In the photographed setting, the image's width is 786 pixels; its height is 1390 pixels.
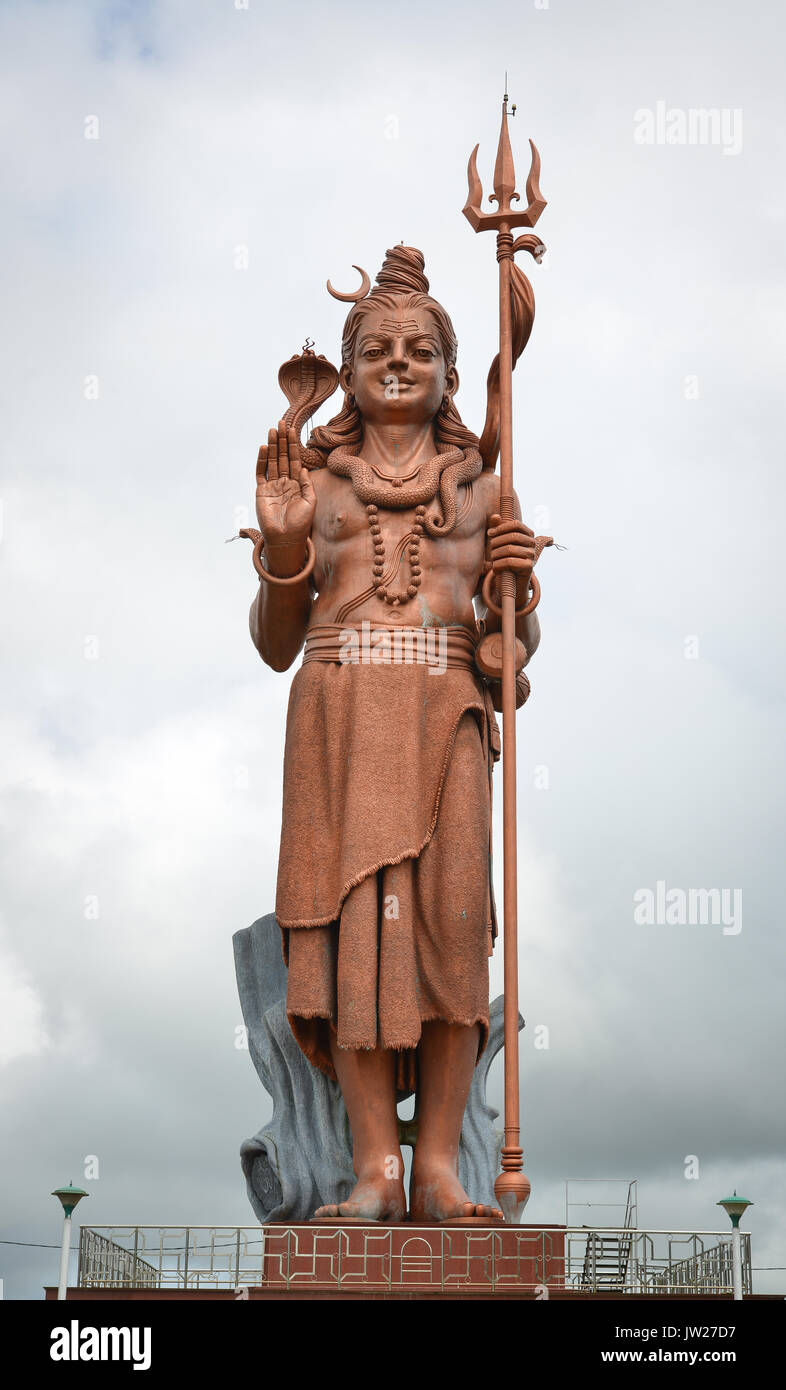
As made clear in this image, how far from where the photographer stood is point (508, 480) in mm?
9414

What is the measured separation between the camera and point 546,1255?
322 inches

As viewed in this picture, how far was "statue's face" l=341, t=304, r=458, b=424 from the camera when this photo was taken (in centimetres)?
963

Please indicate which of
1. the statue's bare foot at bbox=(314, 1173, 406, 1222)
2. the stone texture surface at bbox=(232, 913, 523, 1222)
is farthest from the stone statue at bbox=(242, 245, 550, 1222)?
the stone texture surface at bbox=(232, 913, 523, 1222)

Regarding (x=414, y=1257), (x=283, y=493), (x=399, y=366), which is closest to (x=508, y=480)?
(x=399, y=366)

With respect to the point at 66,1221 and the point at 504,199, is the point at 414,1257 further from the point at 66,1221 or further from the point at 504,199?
the point at 504,199

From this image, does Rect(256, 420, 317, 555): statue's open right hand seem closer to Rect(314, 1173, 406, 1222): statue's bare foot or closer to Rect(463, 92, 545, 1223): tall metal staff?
Rect(463, 92, 545, 1223): tall metal staff

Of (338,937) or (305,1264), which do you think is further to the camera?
(338,937)

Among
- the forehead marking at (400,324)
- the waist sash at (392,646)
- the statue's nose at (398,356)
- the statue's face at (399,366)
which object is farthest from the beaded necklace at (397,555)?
the forehead marking at (400,324)

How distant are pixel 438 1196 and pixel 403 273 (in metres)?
4.56

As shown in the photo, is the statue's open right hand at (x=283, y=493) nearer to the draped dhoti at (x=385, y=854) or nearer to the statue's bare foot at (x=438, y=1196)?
the draped dhoti at (x=385, y=854)
